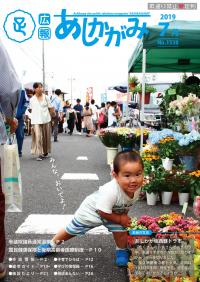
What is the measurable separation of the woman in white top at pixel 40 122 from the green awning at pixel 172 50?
2.19 m

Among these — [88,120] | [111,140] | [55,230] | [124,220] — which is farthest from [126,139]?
[88,120]

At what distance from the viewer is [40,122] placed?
34.7ft

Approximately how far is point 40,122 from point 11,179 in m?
7.31

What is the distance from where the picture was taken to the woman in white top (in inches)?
410

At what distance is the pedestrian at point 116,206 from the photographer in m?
3.23

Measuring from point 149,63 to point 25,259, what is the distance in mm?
8306

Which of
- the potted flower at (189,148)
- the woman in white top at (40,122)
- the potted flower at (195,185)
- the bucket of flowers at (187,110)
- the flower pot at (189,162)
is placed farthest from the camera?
the woman in white top at (40,122)

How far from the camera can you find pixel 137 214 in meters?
5.27

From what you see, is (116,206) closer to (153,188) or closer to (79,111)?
(153,188)

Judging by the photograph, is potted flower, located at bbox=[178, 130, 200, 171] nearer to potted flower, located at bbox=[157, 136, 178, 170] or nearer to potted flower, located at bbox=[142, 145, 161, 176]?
potted flower, located at bbox=[157, 136, 178, 170]

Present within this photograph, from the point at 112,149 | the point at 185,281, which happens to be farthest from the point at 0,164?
the point at 112,149

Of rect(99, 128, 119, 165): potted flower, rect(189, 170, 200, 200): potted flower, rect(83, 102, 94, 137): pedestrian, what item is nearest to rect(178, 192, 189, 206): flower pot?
rect(189, 170, 200, 200): potted flower

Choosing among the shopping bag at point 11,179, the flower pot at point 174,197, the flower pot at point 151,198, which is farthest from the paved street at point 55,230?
the shopping bag at point 11,179

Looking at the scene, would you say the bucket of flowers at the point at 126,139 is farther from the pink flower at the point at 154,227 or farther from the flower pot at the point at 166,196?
the pink flower at the point at 154,227
